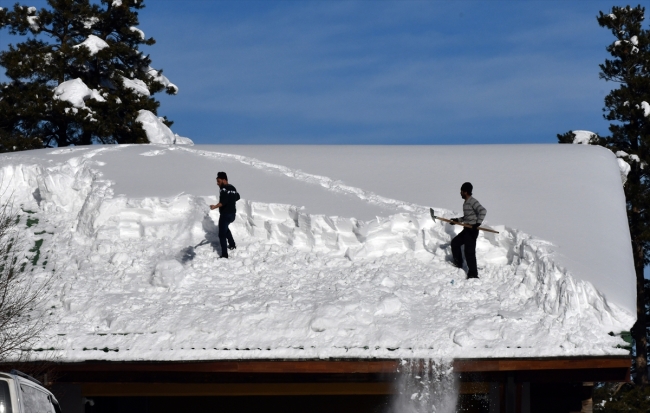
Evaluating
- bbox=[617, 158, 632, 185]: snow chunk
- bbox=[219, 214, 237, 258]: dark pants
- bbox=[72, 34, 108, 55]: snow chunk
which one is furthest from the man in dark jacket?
bbox=[72, 34, 108, 55]: snow chunk

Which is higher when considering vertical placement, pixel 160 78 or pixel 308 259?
pixel 160 78

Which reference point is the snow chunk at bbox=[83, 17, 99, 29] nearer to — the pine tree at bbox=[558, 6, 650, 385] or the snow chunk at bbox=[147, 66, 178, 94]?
the snow chunk at bbox=[147, 66, 178, 94]

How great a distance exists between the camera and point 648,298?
28016 mm

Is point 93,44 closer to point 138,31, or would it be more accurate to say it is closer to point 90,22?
point 90,22

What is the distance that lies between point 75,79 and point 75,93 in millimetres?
898

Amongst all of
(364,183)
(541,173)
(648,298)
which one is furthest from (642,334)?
(364,183)

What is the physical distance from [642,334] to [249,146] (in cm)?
1483

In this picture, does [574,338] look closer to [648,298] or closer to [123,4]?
[648,298]

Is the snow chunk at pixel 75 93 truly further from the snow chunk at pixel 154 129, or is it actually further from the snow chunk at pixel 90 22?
the snow chunk at pixel 90 22

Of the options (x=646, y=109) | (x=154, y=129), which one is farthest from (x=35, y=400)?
(x=646, y=109)

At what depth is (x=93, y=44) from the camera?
30.9 metres

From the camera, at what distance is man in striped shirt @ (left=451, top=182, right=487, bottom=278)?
12250 millimetres

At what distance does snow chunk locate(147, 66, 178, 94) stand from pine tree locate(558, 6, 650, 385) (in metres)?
15.1

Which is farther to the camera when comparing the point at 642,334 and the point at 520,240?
the point at 642,334
